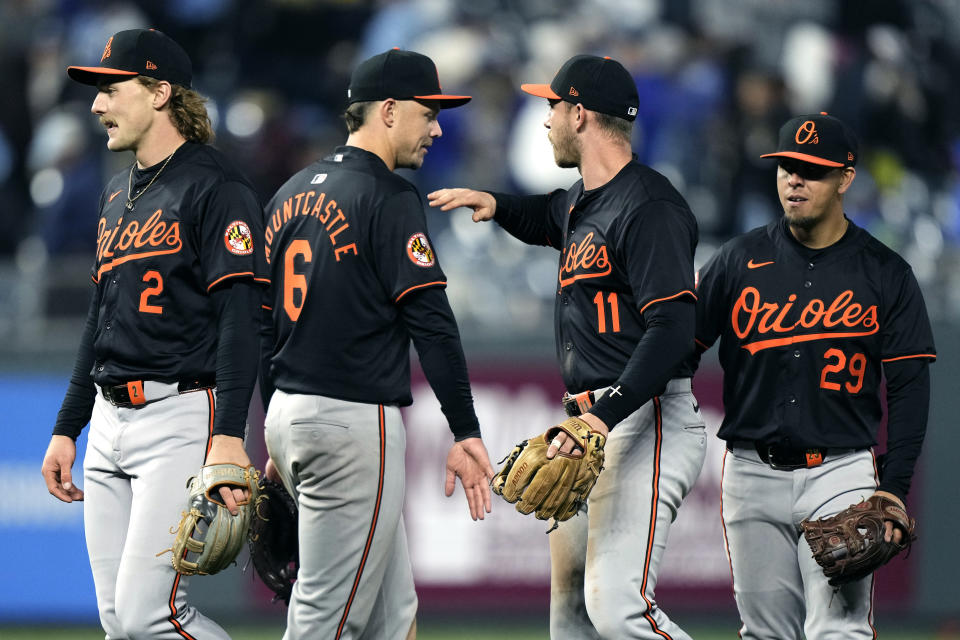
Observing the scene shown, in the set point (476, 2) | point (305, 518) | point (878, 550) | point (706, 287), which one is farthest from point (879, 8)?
Answer: point (305, 518)

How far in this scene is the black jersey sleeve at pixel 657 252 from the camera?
446 cm

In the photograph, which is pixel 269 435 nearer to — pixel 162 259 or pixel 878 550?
pixel 162 259

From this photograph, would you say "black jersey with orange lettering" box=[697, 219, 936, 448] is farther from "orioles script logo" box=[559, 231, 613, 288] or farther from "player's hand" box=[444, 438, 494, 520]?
"player's hand" box=[444, 438, 494, 520]

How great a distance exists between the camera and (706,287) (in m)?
5.13

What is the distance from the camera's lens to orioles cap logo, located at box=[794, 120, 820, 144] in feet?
16.3

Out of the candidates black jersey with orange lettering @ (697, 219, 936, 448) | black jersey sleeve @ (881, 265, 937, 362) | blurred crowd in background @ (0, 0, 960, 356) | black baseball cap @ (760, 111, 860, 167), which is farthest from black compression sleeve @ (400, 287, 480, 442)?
blurred crowd in background @ (0, 0, 960, 356)

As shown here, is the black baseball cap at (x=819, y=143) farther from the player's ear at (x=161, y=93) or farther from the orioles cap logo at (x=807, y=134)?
the player's ear at (x=161, y=93)

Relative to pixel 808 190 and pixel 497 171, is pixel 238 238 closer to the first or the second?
pixel 808 190

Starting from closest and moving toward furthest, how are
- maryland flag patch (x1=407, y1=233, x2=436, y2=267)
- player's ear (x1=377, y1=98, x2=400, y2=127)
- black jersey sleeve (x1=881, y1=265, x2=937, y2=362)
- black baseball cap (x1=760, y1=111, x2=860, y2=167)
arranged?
1. maryland flag patch (x1=407, y1=233, x2=436, y2=267)
2. player's ear (x1=377, y1=98, x2=400, y2=127)
3. black jersey sleeve (x1=881, y1=265, x2=937, y2=362)
4. black baseball cap (x1=760, y1=111, x2=860, y2=167)

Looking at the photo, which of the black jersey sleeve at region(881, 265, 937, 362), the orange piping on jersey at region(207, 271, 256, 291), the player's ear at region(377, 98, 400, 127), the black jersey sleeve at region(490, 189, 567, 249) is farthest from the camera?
the black jersey sleeve at region(490, 189, 567, 249)

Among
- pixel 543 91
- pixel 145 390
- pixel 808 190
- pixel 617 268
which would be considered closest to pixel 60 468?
pixel 145 390

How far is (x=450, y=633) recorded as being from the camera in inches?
310

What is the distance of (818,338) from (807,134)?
2.45ft

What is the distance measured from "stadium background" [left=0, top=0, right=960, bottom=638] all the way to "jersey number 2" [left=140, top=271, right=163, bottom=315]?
3.58 metres
